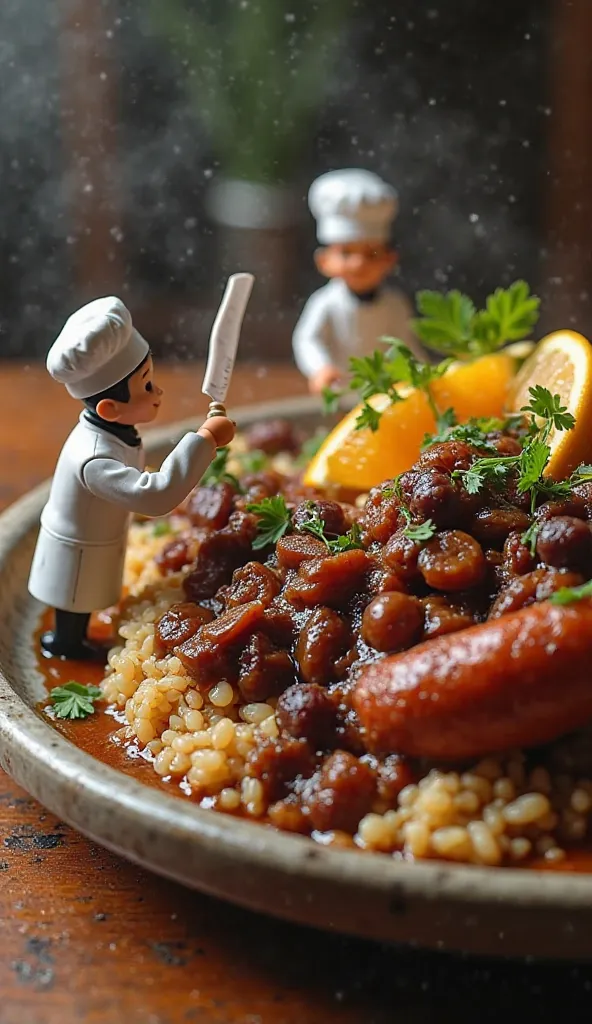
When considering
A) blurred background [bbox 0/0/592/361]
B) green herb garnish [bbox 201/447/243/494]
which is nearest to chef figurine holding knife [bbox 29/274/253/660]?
green herb garnish [bbox 201/447/243/494]

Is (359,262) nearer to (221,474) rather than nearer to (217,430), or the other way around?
(221,474)

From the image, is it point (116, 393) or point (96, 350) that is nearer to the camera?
point (96, 350)

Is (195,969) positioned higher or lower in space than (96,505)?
lower

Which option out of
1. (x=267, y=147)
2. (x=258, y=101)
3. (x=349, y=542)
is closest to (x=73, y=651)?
(x=349, y=542)

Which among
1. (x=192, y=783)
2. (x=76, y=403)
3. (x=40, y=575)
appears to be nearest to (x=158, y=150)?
(x=76, y=403)

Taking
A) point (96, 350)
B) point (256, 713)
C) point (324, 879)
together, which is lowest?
point (256, 713)

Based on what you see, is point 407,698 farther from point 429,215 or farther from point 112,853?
point 429,215

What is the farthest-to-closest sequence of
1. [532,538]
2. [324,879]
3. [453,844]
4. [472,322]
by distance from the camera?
[472,322] < [532,538] < [453,844] < [324,879]
